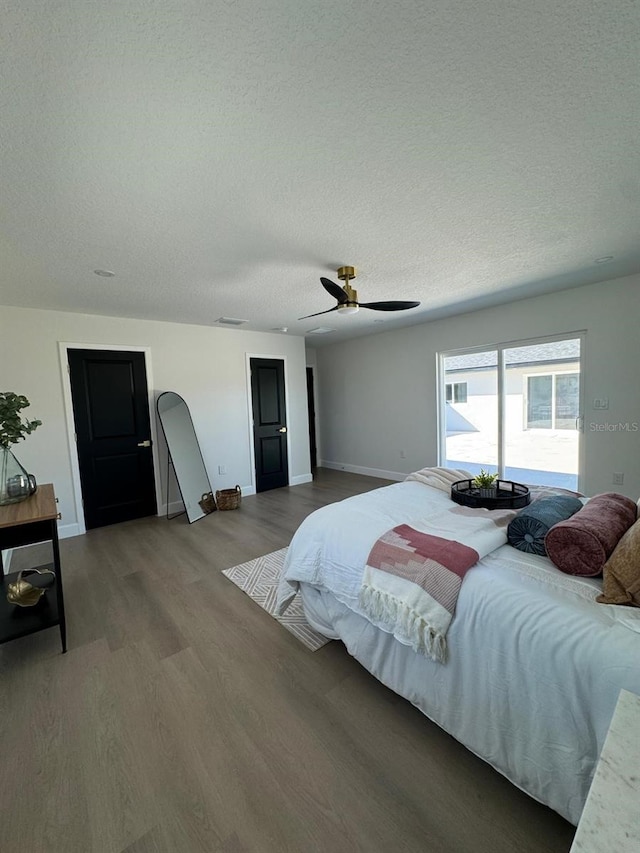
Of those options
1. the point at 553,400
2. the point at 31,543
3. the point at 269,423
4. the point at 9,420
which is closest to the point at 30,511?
the point at 31,543

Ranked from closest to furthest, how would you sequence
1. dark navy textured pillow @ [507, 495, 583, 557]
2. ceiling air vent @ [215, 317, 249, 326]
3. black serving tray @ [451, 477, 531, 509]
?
dark navy textured pillow @ [507, 495, 583, 557] → black serving tray @ [451, 477, 531, 509] → ceiling air vent @ [215, 317, 249, 326]

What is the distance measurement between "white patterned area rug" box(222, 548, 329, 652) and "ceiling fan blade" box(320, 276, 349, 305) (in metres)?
2.32

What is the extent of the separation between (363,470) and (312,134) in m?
5.45

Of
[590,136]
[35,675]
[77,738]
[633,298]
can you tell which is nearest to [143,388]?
[35,675]

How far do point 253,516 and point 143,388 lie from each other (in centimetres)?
214

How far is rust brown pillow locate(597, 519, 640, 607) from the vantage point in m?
1.16

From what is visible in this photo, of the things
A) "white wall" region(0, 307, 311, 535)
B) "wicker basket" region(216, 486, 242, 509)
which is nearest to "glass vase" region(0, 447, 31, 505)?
"white wall" region(0, 307, 311, 535)

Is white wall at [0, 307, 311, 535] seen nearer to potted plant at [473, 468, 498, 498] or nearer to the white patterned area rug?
the white patterned area rug

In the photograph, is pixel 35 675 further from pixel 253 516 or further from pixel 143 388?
pixel 143 388

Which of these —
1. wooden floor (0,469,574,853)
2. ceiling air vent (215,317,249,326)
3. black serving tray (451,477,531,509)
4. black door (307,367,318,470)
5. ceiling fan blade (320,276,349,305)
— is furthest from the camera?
black door (307,367,318,470)

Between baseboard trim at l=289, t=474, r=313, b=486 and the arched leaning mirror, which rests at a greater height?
the arched leaning mirror

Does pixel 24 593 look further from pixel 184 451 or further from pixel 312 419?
pixel 312 419

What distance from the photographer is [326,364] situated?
695cm

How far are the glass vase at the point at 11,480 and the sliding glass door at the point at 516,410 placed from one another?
15.8 ft
